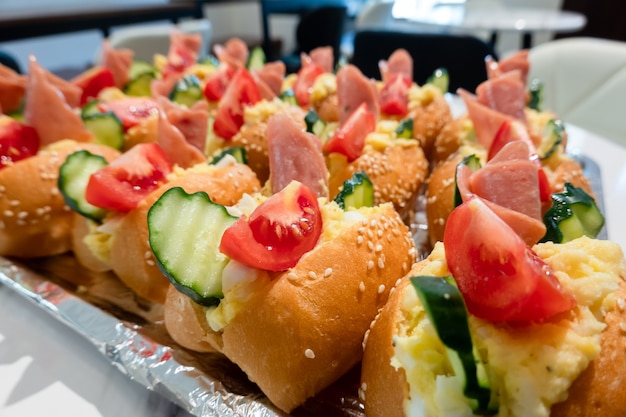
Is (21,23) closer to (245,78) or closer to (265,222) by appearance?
(245,78)

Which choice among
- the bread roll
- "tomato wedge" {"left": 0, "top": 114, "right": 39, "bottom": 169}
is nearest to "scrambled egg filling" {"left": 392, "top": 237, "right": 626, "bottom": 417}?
the bread roll

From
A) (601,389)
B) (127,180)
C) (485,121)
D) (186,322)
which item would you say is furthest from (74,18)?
(601,389)

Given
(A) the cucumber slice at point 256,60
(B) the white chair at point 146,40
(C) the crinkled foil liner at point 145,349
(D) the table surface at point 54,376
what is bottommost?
(B) the white chair at point 146,40

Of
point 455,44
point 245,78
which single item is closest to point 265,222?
point 245,78

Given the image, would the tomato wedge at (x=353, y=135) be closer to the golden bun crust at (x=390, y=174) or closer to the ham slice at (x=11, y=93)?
the golden bun crust at (x=390, y=174)

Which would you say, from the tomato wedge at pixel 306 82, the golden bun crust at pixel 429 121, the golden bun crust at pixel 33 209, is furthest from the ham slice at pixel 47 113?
the golden bun crust at pixel 429 121
